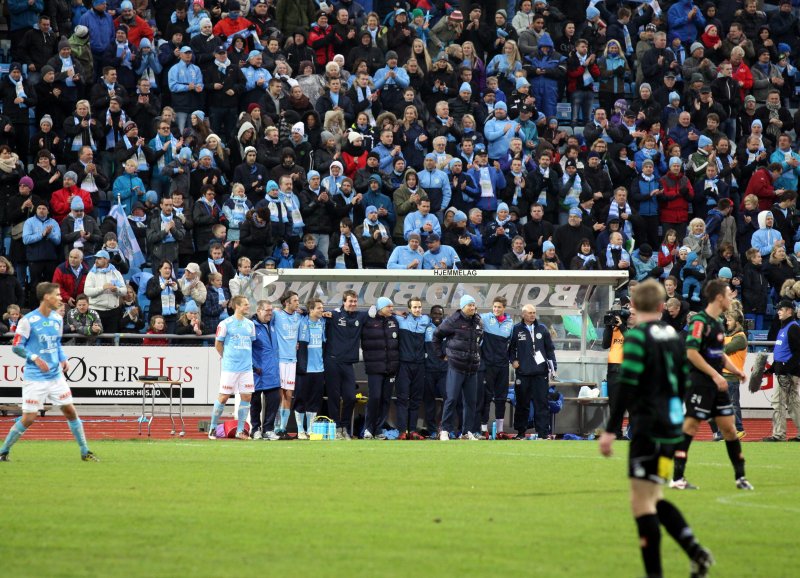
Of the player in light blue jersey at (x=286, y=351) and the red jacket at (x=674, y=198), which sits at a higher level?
the red jacket at (x=674, y=198)

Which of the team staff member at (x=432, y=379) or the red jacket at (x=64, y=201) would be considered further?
the red jacket at (x=64, y=201)

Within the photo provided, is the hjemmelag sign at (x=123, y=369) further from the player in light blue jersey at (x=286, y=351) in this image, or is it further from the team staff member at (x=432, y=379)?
the team staff member at (x=432, y=379)

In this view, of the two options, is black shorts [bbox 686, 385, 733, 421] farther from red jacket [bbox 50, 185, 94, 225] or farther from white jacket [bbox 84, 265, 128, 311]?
red jacket [bbox 50, 185, 94, 225]

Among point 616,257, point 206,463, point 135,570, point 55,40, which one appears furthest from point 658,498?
point 55,40

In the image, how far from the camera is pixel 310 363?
2200 cm

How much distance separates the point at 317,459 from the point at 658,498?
8713 mm

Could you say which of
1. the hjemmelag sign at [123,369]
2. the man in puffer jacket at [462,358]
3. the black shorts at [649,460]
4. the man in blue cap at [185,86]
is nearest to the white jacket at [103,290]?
the hjemmelag sign at [123,369]

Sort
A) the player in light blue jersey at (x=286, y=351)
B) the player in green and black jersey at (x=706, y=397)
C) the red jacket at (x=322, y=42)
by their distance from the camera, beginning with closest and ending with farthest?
the player in green and black jersey at (x=706, y=397)
the player in light blue jersey at (x=286, y=351)
the red jacket at (x=322, y=42)

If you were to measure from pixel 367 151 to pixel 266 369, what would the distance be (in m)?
6.66

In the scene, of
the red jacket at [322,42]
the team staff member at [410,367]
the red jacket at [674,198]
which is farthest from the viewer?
the red jacket at [322,42]

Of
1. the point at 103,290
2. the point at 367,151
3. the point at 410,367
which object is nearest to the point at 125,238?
the point at 103,290

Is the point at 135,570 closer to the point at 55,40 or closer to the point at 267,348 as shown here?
the point at 267,348

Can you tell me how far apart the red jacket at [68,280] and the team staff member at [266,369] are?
349 centimetres

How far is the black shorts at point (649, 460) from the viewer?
7828 mm
